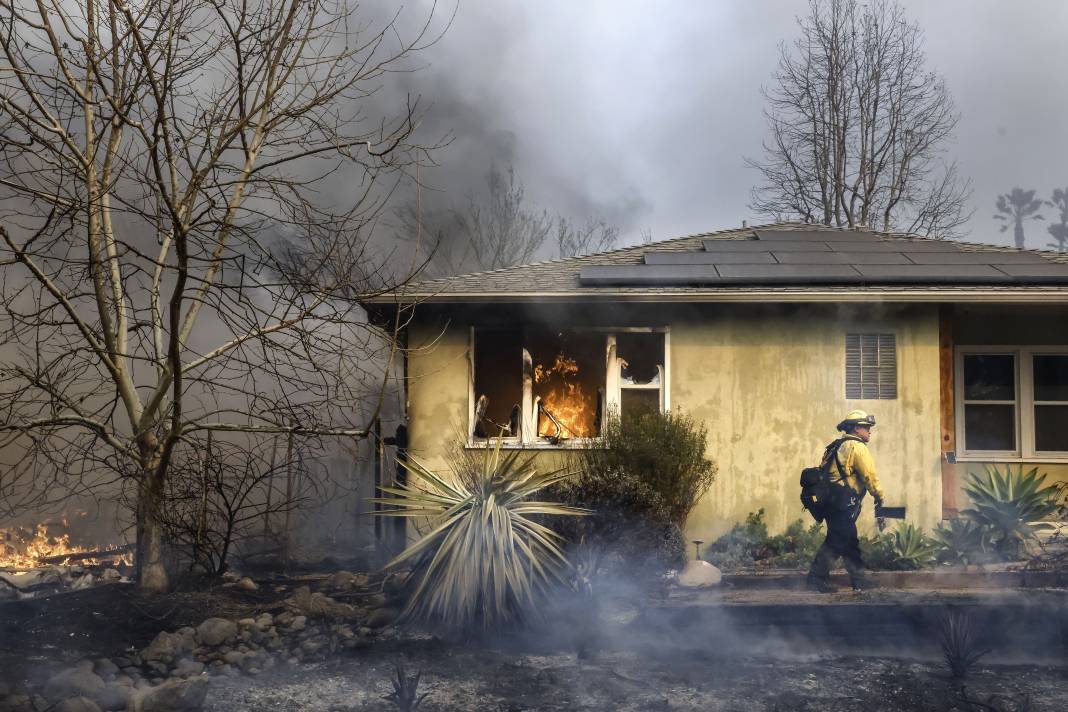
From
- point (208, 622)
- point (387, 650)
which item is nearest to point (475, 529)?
point (387, 650)

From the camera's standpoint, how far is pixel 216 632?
671cm

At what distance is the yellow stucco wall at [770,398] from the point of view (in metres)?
10.2

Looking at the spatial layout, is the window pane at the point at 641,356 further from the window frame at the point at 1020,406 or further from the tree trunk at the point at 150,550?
the tree trunk at the point at 150,550

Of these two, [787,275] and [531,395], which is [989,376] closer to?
[787,275]

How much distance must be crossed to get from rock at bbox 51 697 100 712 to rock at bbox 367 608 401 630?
7.84 ft

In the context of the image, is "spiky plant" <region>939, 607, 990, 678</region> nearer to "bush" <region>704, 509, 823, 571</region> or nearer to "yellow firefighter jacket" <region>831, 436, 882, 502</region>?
"yellow firefighter jacket" <region>831, 436, 882, 502</region>

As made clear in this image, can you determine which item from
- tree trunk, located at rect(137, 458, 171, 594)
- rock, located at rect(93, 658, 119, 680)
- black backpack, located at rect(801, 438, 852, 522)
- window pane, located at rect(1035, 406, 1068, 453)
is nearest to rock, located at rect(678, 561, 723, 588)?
black backpack, located at rect(801, 438, 852, 522)

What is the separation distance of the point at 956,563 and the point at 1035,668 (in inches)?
95.2

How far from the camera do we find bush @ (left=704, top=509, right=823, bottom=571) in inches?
368

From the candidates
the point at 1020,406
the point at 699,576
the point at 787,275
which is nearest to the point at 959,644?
the point at 699,576

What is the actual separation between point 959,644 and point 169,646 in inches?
222

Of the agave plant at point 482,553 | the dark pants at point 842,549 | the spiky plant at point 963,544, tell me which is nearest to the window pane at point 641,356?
the dark pants at point 842,549

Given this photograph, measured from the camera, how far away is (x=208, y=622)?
679cm

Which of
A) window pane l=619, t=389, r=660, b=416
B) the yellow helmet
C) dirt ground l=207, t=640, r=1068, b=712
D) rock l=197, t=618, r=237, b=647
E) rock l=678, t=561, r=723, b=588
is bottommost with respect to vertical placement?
dirt ground l=207, t=640, r=1068, b=712
